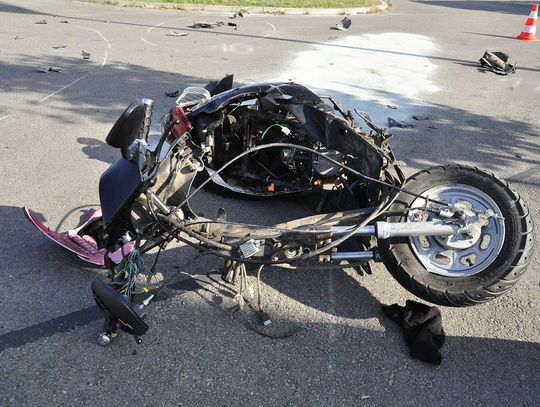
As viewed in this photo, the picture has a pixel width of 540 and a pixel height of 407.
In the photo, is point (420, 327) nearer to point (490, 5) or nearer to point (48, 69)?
point (48, 69)

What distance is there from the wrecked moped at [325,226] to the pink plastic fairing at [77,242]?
0.05ft

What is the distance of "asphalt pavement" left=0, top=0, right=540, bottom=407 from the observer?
2.76 meters

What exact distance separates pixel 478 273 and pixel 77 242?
282 cm

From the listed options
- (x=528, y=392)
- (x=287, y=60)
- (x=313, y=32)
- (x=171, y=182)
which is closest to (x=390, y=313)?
(x=528, y=392)

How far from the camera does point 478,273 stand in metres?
3.17

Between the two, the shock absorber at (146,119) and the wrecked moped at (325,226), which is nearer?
the wrecked moped at (325,226)

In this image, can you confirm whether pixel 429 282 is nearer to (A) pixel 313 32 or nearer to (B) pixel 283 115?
(B) pixel 283 115

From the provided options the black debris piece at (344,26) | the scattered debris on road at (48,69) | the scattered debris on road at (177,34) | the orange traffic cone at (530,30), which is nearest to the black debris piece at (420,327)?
the scattered debris on road at (48,69)

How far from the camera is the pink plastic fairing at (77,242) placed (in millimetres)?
3562

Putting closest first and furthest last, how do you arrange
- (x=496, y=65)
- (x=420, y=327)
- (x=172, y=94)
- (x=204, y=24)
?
(x=420, y=327)
(x=172, y=94)
(x=496, y=65)
(x=204, y=24)

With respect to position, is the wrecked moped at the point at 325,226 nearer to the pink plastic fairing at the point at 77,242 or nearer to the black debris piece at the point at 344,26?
the pink plastic fairing at the point at 77,242

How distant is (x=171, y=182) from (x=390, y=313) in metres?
1.67

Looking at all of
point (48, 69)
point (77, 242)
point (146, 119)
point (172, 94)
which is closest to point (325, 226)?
point (146, 119)

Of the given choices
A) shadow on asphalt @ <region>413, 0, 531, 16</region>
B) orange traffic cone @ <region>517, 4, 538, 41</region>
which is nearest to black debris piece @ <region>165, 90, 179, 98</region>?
orange traffic cone @ <region>517, 4, 538, 41</region>
